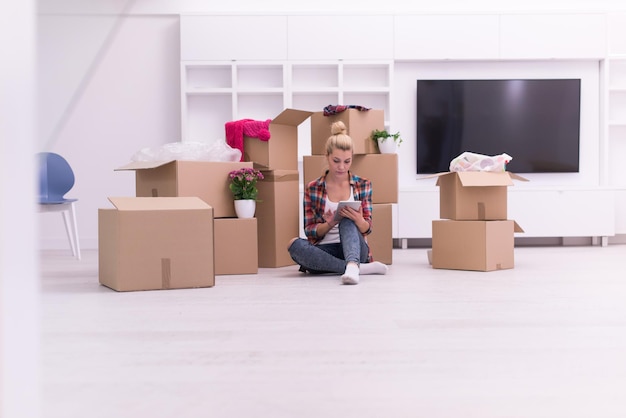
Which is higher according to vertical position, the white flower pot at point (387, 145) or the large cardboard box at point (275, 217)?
the white flower pot at point (387, 145)

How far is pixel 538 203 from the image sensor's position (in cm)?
512

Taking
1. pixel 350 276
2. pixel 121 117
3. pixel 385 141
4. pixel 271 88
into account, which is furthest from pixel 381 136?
pixel 121 117

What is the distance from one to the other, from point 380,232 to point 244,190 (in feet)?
2.74

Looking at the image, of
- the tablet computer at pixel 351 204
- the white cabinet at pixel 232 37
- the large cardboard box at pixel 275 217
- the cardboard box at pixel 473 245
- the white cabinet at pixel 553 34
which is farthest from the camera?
the white cabinet at pixel 553 34

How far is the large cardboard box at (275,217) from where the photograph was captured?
3721 millimetres

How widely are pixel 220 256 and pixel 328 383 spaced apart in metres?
2.07

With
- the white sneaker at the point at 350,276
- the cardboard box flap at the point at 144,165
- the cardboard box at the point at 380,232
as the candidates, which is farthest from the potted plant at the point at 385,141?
the cardboard box flap at the point at 144,165

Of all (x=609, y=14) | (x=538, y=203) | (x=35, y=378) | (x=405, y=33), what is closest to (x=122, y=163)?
(x=405, y=33)

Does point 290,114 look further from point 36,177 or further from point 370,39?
point 36,177

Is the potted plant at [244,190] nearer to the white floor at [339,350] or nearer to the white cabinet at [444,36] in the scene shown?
the white floor at [339,350]

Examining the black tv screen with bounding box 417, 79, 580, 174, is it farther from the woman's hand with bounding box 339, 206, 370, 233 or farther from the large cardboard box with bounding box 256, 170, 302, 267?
the woman's hand with bounding box 339, 206, 370, 233

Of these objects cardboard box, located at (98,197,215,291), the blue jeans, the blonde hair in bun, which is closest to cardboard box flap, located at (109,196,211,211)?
cardboard box, located at (98,197,215,291)

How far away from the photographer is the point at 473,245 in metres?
3.39

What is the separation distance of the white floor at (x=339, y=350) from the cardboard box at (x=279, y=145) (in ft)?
3.56
